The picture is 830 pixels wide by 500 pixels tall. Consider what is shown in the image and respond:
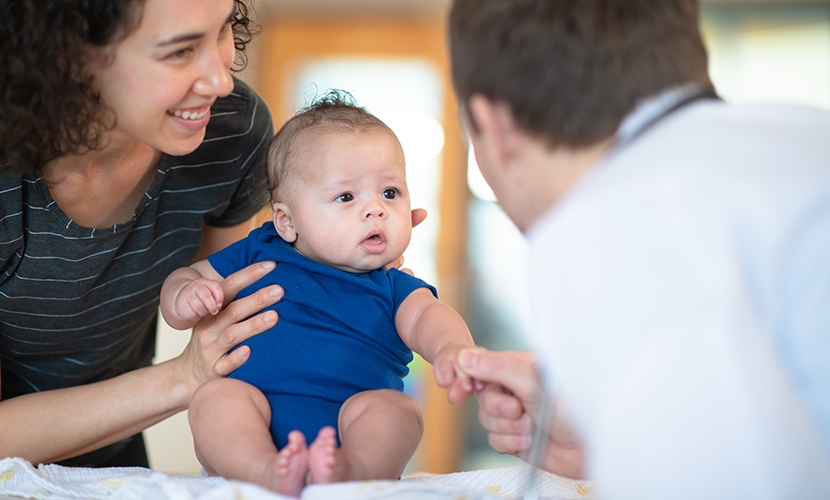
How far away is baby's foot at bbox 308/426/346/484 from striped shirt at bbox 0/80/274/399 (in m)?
0.55

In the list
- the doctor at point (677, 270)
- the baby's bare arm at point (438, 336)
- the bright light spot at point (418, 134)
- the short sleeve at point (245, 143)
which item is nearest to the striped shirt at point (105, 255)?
the short sleeve at point (245, 143)

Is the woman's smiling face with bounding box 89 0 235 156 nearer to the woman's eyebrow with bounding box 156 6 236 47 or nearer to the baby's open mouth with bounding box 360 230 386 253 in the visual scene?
the woman's eyebrow with bounding box 156 6 236 47

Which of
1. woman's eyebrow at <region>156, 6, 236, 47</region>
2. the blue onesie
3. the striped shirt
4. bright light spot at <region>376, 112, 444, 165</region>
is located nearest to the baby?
the blue onesie

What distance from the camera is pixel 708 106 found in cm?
56

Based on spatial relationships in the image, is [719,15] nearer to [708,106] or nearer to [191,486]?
[708,106]

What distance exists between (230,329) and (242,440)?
0.73ft

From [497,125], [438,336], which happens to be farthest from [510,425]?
[497,125]

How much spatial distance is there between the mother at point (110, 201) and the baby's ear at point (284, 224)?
9cm

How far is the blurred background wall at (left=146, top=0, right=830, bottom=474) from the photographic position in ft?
10.1

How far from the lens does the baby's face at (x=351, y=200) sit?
967mm

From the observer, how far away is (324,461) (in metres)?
0.71

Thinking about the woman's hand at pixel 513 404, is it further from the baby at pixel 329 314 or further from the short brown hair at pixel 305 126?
the short brown hair at pixel 305 126

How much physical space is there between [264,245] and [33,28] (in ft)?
1.41

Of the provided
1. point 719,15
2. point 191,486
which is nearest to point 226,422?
point 191,486
